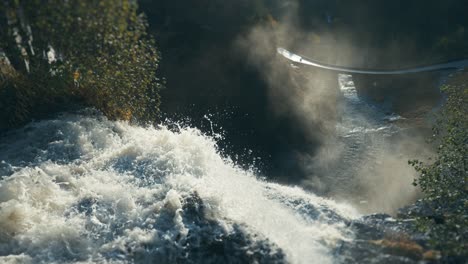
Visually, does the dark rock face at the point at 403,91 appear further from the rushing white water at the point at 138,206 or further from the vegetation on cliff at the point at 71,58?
the vegetation on cliff at the point at 71,58

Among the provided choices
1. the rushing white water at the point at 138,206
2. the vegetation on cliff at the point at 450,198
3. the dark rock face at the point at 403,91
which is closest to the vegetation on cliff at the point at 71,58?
the rushing white water at the point at 138,206

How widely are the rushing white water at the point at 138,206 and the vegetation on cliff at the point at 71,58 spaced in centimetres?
175

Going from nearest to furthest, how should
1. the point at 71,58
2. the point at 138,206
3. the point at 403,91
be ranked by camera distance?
the point at 138,206
the point at 71,58
the point at 403,91

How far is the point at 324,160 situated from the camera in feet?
107

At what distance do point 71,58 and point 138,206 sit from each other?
9.81 meters

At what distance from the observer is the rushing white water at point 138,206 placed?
1628 cm

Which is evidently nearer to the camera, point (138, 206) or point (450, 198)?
point (138, 206)

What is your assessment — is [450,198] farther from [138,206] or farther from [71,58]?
[71,58]

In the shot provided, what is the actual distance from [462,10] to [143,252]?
2326 inches

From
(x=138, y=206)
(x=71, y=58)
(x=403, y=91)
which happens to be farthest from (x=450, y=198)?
(x=403, y=91)

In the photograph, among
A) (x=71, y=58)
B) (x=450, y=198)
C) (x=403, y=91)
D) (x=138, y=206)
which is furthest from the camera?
(x=403, y=91)

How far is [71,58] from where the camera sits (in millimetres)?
22922

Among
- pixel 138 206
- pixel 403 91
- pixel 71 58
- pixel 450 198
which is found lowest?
pixel 138 206

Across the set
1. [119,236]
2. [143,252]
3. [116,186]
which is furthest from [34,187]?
[143,252]
